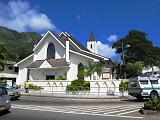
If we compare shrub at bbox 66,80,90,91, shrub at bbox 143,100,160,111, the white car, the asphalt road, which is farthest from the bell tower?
shrub at bbox 143,100,160,111

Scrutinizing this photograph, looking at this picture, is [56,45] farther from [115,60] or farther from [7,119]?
[7,119]

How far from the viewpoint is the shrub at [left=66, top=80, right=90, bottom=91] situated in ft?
125

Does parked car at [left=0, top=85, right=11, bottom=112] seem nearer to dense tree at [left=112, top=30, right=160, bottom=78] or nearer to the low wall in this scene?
the low wall

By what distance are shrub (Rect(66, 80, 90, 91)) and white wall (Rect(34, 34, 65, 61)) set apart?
442 inches

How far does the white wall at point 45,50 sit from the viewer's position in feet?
167

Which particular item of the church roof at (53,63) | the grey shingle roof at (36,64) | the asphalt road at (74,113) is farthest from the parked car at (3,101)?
the grey shingle roof at (36,64)

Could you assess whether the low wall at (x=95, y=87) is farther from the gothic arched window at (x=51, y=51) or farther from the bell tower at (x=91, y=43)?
the bell tower at (x=91, y=43)

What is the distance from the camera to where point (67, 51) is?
49.0 m

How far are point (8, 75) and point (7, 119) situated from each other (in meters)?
54.5

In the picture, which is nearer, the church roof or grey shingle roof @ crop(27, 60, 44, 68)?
the church roof

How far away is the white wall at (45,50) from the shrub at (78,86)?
1122 cm

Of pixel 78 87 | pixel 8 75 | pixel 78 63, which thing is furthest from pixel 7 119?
pixel 8 75

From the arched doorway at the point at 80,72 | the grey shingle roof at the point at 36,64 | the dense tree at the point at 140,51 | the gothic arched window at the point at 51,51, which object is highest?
the dense tree at the point at 140,51

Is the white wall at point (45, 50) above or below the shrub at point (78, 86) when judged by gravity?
above
